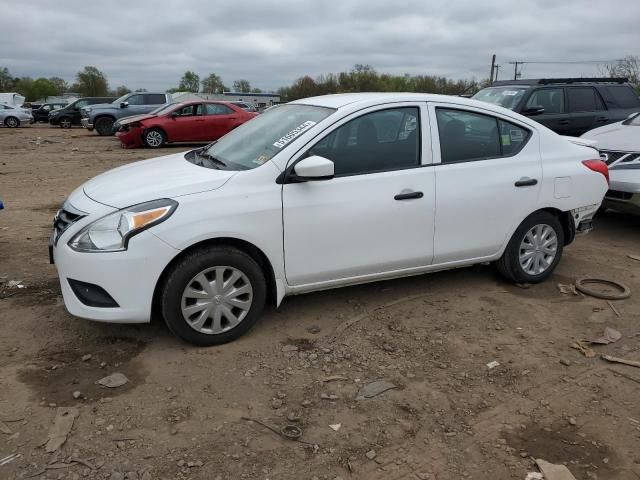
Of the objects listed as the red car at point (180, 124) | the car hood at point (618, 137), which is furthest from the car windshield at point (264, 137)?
the red car at point (180, 124)

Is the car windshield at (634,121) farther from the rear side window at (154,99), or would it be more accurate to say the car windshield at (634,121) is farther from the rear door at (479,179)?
the rear side window at (154,99)

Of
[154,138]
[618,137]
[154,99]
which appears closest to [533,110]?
[618,137]

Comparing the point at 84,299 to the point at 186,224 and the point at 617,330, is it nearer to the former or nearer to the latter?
the point at 186,224

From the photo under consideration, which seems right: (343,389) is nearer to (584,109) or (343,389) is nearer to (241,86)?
(584,109)

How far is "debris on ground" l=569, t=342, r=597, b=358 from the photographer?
3855 millimetres

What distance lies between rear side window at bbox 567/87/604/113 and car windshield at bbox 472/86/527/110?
96 centimetres

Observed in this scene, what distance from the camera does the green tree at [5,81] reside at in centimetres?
7650

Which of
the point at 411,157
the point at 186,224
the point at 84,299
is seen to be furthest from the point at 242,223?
the point at 411,157

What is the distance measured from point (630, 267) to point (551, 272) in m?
1.18

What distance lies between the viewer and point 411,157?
4.30 m

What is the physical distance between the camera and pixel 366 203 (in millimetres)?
4051

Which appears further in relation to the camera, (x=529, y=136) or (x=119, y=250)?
(x=529, y=136)

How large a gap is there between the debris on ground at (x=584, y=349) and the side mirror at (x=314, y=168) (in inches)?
84.3

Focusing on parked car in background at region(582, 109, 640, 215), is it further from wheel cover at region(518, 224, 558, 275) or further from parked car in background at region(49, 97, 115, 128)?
parked car in background at region(49, 97, 115, 128)
